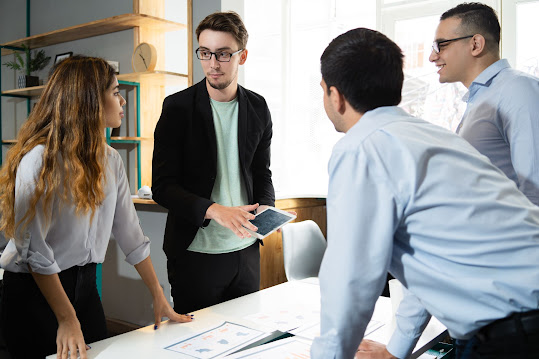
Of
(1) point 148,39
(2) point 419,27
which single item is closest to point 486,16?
(2) point 419,27

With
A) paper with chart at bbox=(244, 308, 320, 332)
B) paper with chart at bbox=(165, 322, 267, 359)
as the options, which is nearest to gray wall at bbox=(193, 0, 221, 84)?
paper with chart at bbox=(244, 308, 320, 332)

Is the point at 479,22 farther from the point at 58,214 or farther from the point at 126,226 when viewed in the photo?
the point at 58,214

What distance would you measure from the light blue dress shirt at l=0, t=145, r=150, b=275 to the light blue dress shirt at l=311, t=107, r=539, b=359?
0.91 m

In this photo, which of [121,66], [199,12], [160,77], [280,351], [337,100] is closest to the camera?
[337,100]

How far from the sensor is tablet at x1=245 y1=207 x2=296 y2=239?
1.95m

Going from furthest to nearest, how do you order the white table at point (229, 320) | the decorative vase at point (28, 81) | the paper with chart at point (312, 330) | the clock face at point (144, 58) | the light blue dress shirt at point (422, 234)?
1. the decorative vase at point (28, 81)
2. the clock face at point (144, 58)
3. the paper with chart at point (312, 330)
4. the white table at point (229, 320)
5. the light blue dress shirt at point (422, 234)

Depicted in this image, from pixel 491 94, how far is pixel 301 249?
5.40 ft

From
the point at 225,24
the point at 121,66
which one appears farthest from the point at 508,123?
the point at 121,66

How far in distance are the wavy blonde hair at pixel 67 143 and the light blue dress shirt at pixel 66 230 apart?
3cm

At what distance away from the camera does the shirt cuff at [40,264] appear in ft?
4.89

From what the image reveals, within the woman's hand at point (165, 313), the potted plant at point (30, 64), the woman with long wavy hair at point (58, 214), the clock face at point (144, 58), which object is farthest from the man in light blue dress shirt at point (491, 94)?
the potted plant at point (30, 64)

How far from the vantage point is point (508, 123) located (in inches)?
78.8

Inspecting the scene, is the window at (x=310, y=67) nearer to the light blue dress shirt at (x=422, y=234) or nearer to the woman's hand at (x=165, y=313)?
the woman's hand at (x=165, y=313)

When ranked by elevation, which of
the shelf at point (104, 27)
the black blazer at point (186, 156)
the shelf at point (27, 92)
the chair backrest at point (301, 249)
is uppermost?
the shelf at point (104, 27)
